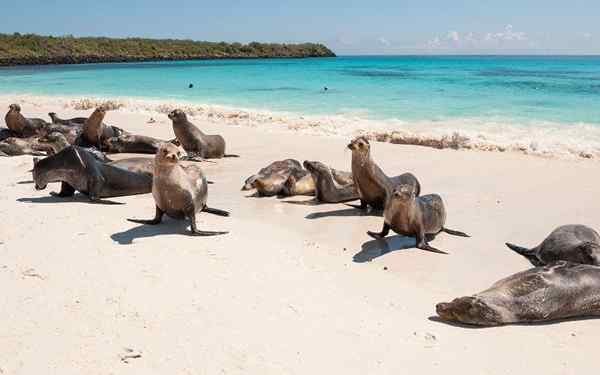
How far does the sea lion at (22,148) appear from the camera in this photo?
1030cm

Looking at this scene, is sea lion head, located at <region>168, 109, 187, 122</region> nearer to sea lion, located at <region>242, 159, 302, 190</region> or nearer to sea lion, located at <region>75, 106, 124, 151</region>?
sea lion, located at <region>75, 106, 124, 151</region>

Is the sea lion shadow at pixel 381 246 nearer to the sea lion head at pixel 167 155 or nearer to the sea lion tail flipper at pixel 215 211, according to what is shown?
the sea lion tail flipper at pixel 215 211

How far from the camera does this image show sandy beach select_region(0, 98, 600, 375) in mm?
3336

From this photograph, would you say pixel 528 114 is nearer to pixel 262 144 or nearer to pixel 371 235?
pixel 262 144

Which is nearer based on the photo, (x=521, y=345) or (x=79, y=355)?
(x=79, y=355)

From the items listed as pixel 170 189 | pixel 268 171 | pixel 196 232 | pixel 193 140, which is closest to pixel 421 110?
pixel 193 140

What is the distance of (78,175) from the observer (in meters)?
7.15

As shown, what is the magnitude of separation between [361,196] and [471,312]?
132 inches

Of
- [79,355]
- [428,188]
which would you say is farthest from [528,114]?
[79,355]

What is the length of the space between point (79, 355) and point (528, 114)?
17.6 metres

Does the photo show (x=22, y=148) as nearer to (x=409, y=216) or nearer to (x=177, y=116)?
(x=177, y=116)

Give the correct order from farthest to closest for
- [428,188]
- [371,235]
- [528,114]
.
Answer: [528,114]
[428,188]
[371,235]

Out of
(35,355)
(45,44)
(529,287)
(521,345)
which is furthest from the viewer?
(45,44)

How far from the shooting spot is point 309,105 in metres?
22.7
